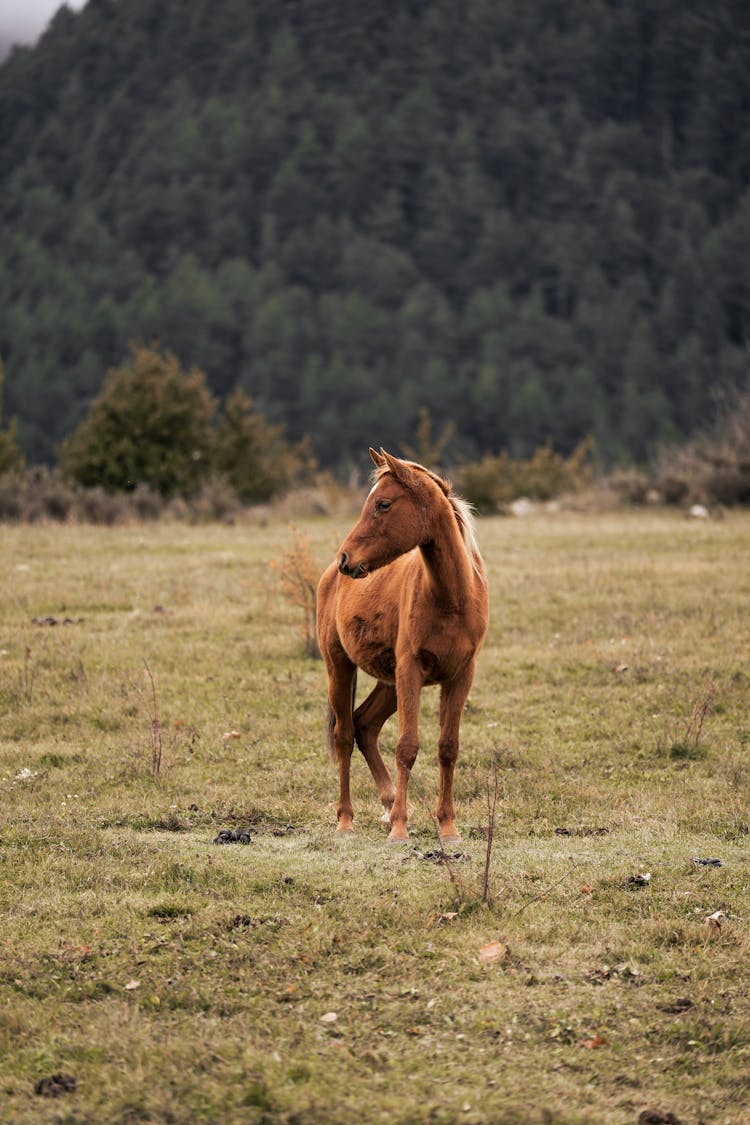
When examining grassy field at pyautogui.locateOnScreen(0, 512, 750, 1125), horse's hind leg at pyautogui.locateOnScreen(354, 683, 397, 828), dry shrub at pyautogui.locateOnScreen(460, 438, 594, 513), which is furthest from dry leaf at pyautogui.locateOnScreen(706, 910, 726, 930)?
dry shrub at pyautogui.locateOnScreen(460, 438, 594, 513)

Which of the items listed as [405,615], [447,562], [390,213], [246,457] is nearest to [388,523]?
[447,562]

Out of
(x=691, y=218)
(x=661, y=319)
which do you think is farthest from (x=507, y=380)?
(x=691, y=218)

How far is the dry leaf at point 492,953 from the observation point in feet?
22.2

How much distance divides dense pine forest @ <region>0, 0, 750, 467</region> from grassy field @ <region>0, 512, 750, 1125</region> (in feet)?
237

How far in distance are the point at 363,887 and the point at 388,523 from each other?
7.32ft

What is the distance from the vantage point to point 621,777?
36.2 ft

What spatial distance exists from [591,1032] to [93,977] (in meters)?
2.49

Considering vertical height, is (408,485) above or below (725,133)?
below

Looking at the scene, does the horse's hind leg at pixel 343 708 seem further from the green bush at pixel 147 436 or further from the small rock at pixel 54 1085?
the green bush at pixel 147 436

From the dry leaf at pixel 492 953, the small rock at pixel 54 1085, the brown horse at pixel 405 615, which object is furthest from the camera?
the brown horse at pixel 405 615

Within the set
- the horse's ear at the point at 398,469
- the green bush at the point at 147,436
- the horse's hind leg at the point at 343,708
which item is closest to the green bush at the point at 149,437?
the green bush at the point at 147,436

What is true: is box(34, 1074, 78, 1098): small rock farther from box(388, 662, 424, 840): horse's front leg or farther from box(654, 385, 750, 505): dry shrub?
box(654, 385, 750, 505): dry shrub

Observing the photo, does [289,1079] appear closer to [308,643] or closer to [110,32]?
[308,643]

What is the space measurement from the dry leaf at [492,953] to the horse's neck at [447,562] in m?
2.35
